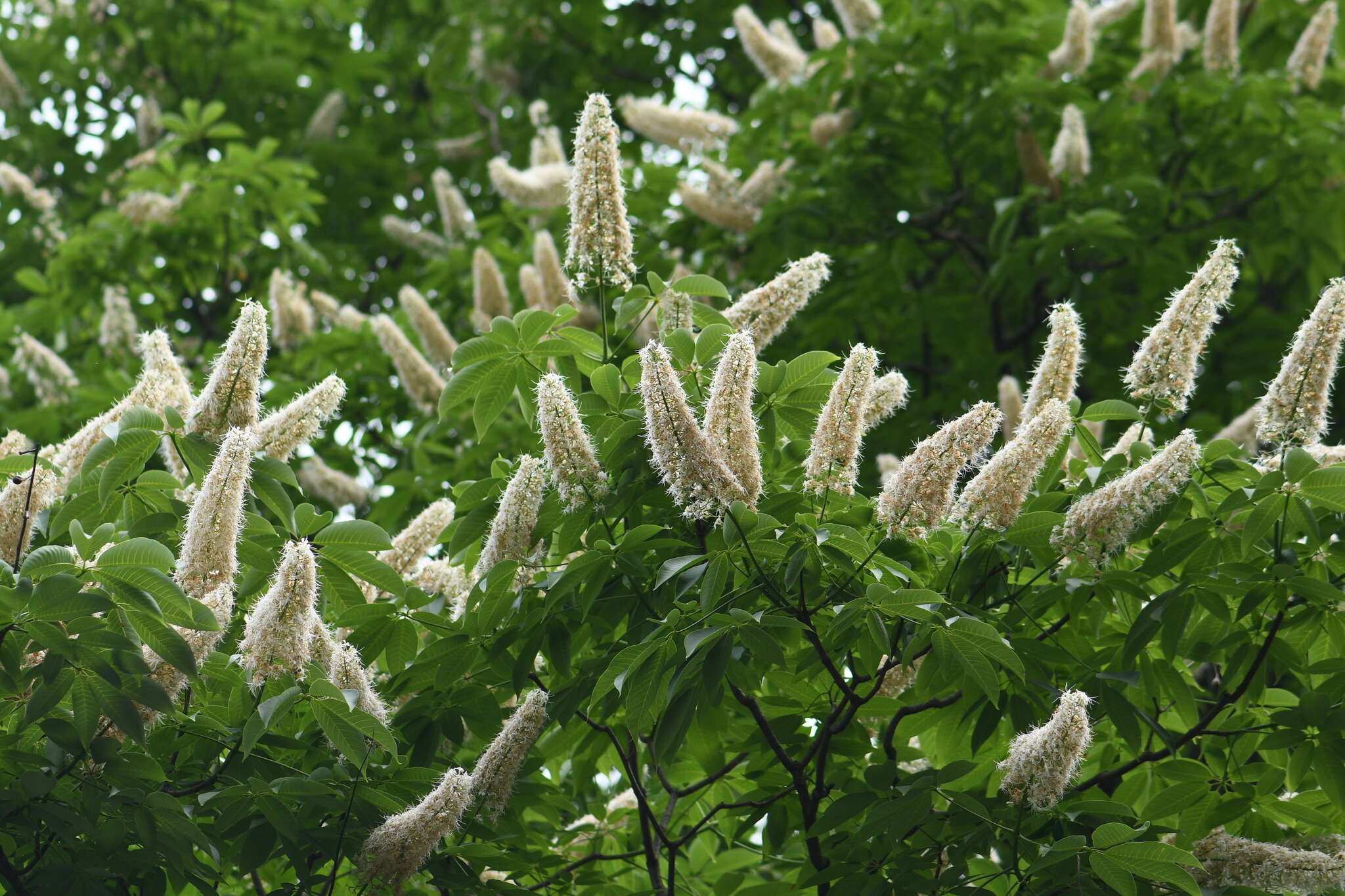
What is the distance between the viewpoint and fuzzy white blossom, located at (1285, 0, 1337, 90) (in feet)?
27.9

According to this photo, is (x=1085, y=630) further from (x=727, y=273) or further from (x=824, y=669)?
(x=727, y=273)

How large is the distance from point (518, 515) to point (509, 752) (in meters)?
0.64

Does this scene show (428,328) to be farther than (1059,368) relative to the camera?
Yes

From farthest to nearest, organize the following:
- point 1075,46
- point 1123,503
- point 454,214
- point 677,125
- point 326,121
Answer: point 326,121
point 454,214
point 677,125
point 1075,46
point 1123,503

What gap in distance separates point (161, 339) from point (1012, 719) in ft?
9.41

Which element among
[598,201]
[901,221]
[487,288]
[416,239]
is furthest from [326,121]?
[598,201]

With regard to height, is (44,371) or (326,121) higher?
(326,121)

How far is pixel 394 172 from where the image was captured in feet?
44.5

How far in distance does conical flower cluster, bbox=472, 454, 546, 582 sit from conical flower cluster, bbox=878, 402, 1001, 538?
3.12 feet

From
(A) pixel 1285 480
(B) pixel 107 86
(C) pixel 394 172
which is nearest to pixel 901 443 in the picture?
(A) pixel 1285 480

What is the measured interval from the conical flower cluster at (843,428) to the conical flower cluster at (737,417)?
0.66 feet

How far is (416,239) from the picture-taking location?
11.4 meters

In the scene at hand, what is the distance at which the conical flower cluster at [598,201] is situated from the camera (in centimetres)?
429

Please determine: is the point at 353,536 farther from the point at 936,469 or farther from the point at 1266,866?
the point at 1266,866
